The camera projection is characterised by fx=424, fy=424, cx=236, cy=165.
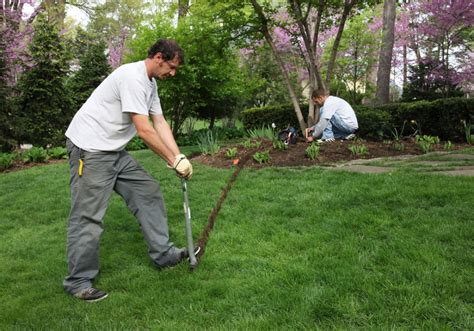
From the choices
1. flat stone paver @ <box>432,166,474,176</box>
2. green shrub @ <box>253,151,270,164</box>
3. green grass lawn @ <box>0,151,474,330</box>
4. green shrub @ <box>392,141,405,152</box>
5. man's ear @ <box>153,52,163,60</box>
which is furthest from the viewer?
green shrub @ <box>392,141,405,152</box>

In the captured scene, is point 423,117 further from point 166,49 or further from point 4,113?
point 4,113

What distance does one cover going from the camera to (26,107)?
10.4m

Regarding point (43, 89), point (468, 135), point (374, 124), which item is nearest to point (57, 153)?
point (43, 89)

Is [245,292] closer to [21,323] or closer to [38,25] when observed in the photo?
[21,323]

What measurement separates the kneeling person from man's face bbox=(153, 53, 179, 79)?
4542 millimetres

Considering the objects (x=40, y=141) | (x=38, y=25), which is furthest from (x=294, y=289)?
(x=38, y=25)

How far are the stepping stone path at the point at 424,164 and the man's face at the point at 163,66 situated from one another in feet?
10.1

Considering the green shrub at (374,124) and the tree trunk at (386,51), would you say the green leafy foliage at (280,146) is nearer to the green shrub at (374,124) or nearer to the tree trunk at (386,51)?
the green shrub at (374,124)

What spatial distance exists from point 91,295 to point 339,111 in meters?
5.52

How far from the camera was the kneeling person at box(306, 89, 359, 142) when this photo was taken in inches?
281

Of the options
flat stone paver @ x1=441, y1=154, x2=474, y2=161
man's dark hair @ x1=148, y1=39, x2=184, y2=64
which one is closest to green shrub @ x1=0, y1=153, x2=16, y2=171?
man's dark hair @ x1=148, y1=39, x2=184, y2=64

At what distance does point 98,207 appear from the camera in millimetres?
2918

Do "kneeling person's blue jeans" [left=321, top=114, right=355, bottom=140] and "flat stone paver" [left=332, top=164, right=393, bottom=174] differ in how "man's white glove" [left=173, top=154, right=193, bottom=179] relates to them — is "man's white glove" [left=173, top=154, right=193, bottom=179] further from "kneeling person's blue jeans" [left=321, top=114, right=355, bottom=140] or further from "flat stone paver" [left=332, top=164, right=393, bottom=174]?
"kneeling person's blue jeans" [left=321, top=114, right=355, bottom=140]

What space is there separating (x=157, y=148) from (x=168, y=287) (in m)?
0.93
